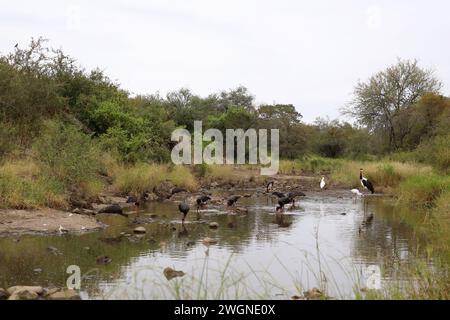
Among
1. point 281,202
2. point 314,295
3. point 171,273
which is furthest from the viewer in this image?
point 281,202

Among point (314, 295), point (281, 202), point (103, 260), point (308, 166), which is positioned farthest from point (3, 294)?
point (308, 166)

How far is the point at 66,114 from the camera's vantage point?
2617cm

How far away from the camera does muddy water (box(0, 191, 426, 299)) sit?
793 centimetres

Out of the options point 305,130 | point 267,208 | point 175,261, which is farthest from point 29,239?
point 305,130

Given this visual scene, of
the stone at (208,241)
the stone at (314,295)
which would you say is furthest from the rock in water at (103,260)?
the stone at (314,295)

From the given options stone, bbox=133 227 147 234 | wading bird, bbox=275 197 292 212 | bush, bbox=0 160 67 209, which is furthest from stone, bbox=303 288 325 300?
wading bird, bbox=275 197 292 212

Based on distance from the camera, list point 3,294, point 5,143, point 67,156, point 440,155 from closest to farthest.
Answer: point 3,294 → point 67,156 → point 5,143 → point 440,155

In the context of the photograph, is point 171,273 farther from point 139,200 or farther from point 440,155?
point 440,155

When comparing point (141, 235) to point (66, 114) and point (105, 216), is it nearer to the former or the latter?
point (105, 216)

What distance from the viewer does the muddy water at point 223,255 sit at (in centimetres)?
793

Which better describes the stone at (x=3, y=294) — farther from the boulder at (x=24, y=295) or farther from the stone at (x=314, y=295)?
the stone at (x=314, y=295)

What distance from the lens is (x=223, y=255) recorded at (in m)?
10.7

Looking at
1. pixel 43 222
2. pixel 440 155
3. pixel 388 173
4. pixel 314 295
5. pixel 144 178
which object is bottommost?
pixel 314 295
